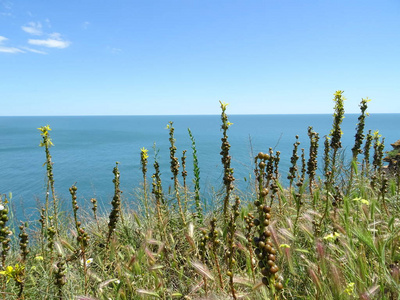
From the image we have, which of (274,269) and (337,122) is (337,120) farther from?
(274,269)

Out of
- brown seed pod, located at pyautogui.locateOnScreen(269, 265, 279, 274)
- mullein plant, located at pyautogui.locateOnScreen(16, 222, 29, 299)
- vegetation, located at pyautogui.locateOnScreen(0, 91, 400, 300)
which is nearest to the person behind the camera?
brown seed pod, located at pyautogui.locateOnScreen(269, 265, 279, 274)

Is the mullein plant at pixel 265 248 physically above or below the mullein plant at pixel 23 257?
above

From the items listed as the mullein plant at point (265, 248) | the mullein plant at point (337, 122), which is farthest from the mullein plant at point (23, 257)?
the mullein plant at point (337, 122)

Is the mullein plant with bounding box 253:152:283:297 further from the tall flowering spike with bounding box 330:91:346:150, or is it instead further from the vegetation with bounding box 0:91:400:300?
the tall flowering spike with bounding box 330:91:346:150

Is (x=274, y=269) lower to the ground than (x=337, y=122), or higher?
lower

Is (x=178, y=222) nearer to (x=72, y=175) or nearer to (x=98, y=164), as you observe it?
(x=72, y=175)

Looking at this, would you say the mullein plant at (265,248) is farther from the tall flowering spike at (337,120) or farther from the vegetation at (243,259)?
the tall flowering spike at (337,120)

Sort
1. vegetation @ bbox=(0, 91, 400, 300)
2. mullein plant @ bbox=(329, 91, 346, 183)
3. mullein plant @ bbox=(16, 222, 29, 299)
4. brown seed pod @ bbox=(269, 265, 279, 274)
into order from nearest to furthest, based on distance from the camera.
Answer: brown seed pod @ bbox=(269, 265, 279, 274) → vegetation @ bbox=(0, 91, 400, 300) → mullein plant @ bbox=(16, 222, 29, 299) → mullein plant @ bbox=(329, 91, 346, 183)

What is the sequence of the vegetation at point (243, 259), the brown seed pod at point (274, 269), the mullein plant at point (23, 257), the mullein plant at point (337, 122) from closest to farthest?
the brown seed pod at point (274, 269) < the vegetation at point (243, 259) < the mullein plant at point (23, 257) < the mullein plant at point (337, 122)

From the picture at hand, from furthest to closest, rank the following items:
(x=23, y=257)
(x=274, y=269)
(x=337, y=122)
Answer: (x=337, y=122)
(x=23, y=257)
(x=274, y=269)

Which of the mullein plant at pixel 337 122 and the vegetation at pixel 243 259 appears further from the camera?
the mullein plant at pixel 337 122

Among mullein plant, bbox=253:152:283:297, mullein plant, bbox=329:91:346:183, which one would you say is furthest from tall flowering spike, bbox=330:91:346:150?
mullein plant, bbox=253:152:283:297

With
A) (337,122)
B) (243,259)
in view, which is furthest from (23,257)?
(337,122)

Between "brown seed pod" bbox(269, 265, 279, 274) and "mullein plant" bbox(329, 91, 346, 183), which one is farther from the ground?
"mullein plant" bbox(329, 91, 346, 183)
